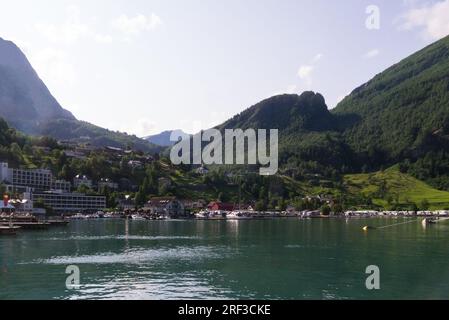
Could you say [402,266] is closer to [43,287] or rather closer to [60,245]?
[43,287]

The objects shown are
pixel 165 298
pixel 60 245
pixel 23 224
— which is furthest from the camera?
pixel 23 224

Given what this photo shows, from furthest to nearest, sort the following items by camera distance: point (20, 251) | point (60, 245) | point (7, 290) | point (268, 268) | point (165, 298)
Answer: point (60, 245) → point (20, 251) → point (268, 268) → point (7, 290) → point (165, 298)

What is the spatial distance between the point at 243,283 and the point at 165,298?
31.1 ft

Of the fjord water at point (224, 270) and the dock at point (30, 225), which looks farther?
the dock at point (30, 225)

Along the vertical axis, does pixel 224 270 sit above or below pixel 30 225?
below

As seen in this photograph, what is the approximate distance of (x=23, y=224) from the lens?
133 m

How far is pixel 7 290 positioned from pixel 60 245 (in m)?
41.8

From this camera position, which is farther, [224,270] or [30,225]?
[30,225]

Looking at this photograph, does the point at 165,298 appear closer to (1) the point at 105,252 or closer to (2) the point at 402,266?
(2) the point at 402,266

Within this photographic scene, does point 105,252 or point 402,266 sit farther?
point 105,252

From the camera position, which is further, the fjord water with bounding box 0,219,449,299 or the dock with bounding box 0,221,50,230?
the dock with bounding box 0,221,50,230
